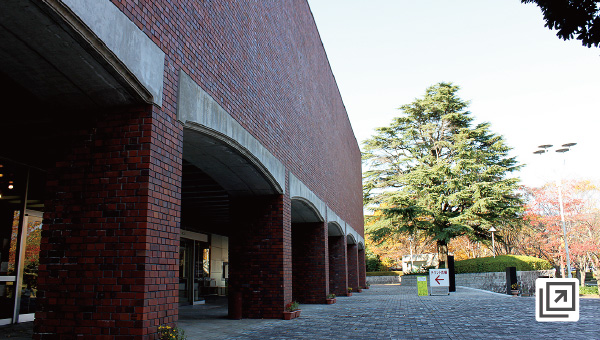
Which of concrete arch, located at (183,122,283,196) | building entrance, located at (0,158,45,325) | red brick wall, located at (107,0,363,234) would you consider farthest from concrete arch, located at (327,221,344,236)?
building entrance, located at (0,158,45,325)

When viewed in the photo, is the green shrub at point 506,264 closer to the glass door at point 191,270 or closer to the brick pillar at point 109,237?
the glass door at point 191,270

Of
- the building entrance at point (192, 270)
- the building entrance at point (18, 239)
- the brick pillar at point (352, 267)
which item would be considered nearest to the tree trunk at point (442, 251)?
the brick pillar at point (352, 267)

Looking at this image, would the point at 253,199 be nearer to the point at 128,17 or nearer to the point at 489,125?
the point at 128,17

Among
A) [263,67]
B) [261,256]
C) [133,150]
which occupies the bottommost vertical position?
[261,256]

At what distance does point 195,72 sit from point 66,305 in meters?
3.76

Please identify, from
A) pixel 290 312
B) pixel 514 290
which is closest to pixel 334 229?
pixel 514 290

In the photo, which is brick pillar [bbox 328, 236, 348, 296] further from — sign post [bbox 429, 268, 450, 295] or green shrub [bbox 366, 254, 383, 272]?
green shrub [bbox 366, 254, 383, 272]

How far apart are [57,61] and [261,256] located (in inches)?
292

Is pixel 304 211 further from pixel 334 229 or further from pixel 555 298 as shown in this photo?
pixel 555 298

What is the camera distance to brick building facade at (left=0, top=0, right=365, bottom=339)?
4918mm

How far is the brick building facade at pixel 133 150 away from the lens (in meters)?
4.92

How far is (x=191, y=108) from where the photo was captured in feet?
21.7

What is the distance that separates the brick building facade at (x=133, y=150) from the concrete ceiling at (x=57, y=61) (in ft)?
Answer: 0.06

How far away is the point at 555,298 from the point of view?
175 inches
